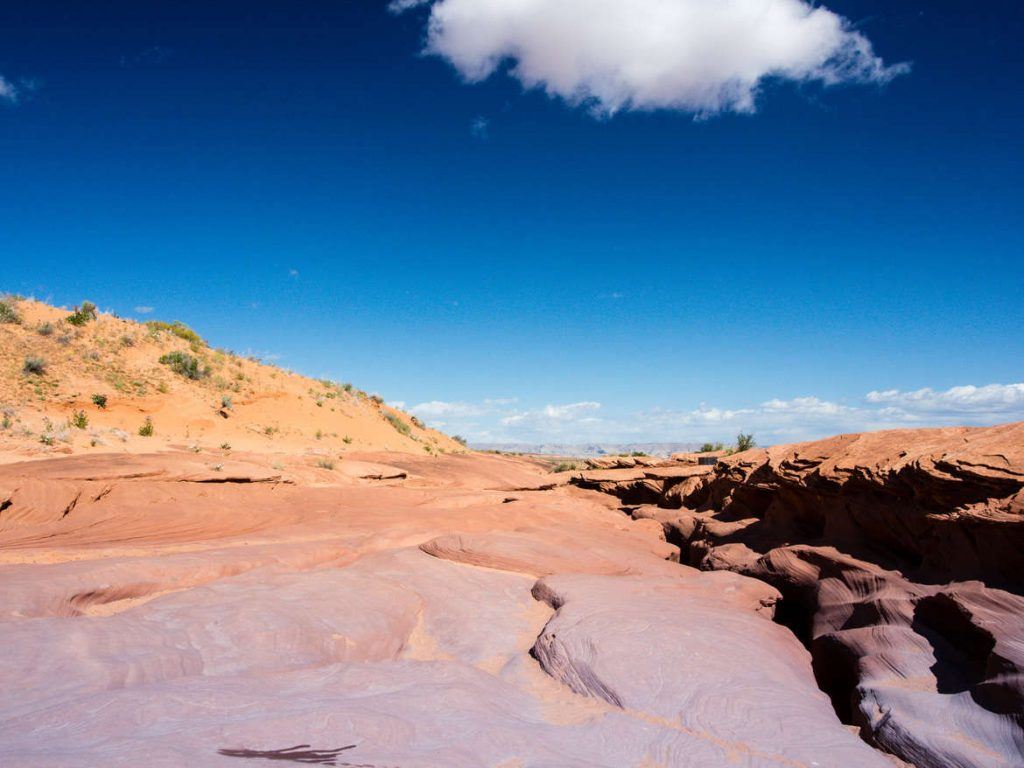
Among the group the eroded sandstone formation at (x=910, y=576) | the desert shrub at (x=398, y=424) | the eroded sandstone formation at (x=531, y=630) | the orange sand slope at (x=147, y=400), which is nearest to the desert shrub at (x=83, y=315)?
the orange sand slope at (x=147, y=400)

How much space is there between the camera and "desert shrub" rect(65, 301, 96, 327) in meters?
29.6

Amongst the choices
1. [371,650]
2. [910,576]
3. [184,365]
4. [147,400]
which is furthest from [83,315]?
[910,576]

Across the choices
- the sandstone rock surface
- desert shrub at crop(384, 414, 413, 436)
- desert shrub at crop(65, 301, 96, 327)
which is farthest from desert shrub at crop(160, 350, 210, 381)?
the sandstone rock surface

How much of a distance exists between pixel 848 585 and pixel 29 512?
12391 mm

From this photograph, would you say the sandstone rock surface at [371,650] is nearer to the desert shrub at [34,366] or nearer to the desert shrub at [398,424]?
the desert shrub at [34,366]

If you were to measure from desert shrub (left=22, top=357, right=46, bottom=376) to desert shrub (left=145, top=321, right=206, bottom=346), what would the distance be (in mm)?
10702

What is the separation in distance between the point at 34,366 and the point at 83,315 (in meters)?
7.75

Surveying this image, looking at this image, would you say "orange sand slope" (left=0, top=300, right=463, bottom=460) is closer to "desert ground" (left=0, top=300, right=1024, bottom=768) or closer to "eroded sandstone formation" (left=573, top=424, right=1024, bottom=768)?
"desert ground" (left=0, top=300, right=1024, bottom=768)

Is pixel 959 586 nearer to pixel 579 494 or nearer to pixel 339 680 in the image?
pixel 339 680

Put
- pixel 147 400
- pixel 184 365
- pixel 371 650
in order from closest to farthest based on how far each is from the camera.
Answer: pixel 371 650
pixel 147 400
pixel 184 365

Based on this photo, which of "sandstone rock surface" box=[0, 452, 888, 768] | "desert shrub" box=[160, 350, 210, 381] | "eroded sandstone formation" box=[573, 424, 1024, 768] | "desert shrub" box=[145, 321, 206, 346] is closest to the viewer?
"sandstone rock surface" box=[0, 452, 888, 768]

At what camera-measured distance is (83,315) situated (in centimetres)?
3022

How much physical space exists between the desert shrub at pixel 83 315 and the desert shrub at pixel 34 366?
6263mm

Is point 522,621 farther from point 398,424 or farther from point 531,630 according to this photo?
point 398,424
